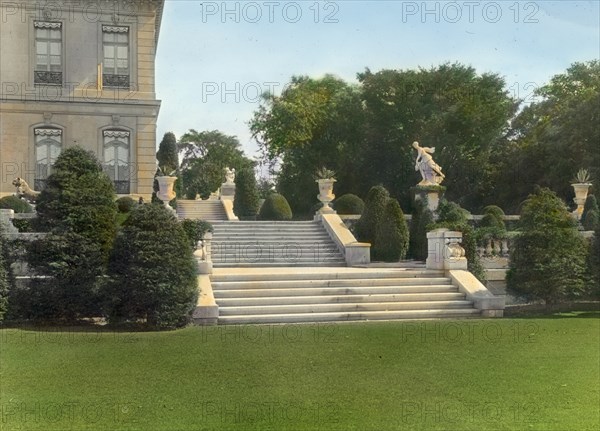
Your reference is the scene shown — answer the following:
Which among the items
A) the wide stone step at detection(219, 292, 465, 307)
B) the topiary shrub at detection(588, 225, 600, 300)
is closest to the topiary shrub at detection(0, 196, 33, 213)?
the wide stone step at detection(219, 292, 465, 307)

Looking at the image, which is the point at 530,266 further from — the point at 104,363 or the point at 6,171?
the point at 6,171

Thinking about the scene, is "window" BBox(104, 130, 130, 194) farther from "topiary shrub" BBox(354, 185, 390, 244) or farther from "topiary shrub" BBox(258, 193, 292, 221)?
"topiary shrub" BBox(354, 185, 390, 244)

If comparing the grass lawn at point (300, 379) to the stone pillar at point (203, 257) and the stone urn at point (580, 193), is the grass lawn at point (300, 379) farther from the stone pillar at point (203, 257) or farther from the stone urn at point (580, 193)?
the stone urn at point (580, 193)

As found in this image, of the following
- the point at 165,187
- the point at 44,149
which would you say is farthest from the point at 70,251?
the point at 44,149

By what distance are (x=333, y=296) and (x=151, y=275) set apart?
4188 mm

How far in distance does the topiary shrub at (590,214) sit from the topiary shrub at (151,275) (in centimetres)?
1741

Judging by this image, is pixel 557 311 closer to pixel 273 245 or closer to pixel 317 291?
pixel 317 291

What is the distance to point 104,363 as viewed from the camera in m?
9.03

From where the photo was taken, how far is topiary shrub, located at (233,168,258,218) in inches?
1391

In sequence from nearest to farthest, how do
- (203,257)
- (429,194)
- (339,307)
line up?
(339,307) < (203,257) < (429,194)

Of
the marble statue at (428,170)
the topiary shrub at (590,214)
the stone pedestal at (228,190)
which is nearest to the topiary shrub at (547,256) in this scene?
the marble statue at (428,170)

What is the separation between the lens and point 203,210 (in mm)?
35500

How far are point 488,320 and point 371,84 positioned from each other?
94.1 feet

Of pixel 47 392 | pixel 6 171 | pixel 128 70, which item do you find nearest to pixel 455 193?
pixel 128 70
